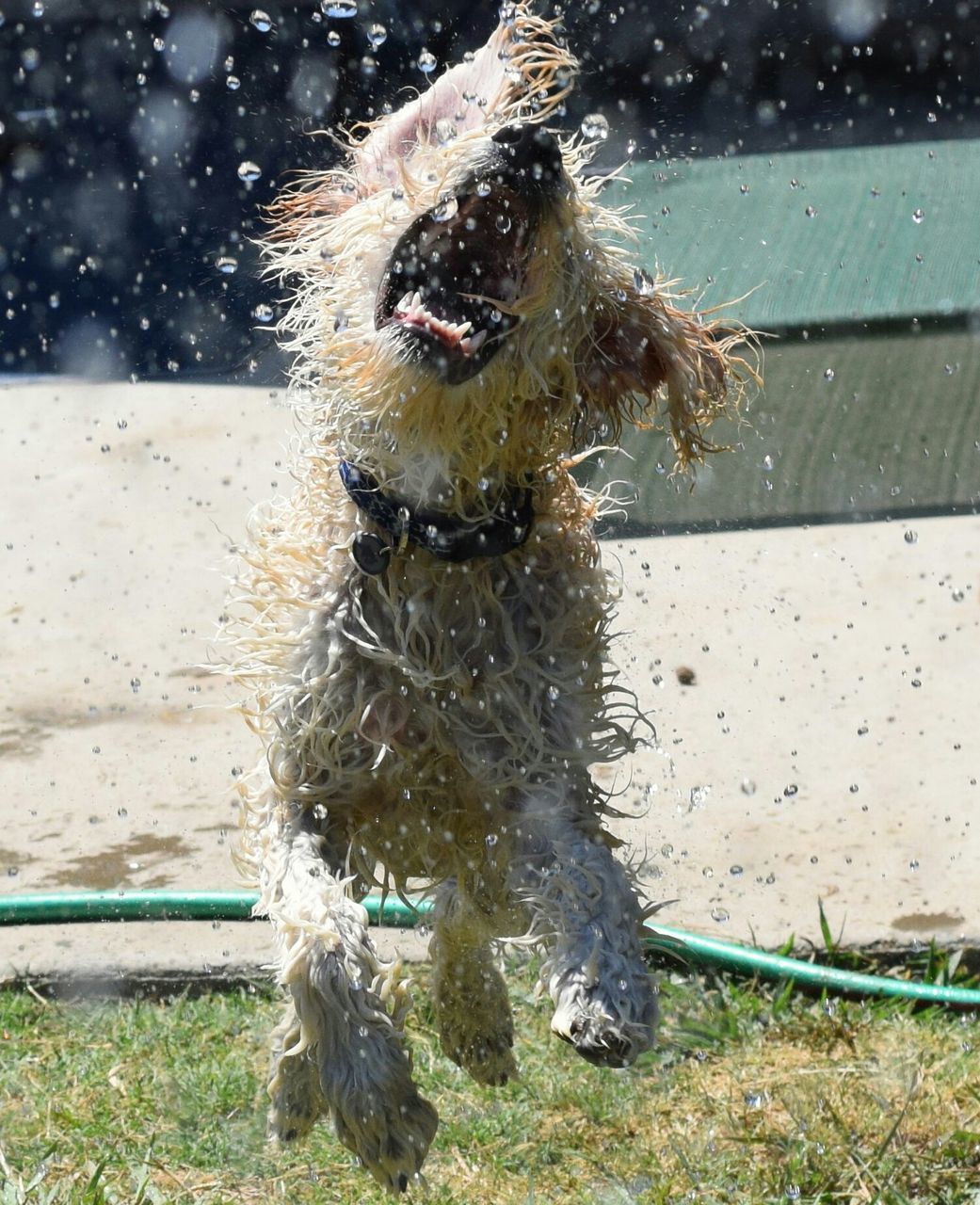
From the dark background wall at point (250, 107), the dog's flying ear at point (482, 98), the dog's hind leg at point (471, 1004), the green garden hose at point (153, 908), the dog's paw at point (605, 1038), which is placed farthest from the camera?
the dark background wall at point (250, 107)

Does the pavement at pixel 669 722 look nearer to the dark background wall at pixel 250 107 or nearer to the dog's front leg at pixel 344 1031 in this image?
the dog's front leg at pixel 344 1031

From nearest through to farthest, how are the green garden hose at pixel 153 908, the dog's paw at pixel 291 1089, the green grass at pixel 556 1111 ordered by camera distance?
the dog's paw at pixel 291 1089 → the green grass at pixel 556 1111 → the green garden hose at pixel 153 908

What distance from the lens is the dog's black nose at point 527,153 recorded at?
9.78ft

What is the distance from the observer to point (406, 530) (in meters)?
3.33

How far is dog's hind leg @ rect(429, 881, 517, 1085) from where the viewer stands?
12.7 ft

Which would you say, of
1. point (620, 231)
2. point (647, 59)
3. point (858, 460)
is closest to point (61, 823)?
point (620, 231)

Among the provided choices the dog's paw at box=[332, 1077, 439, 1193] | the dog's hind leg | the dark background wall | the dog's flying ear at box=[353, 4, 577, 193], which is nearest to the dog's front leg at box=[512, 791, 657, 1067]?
the dog's paw at box=[332, 1077, 439, 1193]

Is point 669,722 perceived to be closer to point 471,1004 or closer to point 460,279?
point 471,1004

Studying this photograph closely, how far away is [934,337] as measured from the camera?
9.09 meters

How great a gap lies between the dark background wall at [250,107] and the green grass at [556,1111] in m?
6.78

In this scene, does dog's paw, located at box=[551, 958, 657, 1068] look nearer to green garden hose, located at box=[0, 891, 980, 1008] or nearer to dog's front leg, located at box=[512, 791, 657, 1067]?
dog's front leg, located at box=[512, 791, 657, 1067]

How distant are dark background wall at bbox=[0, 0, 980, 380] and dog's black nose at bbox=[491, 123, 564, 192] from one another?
7488mm

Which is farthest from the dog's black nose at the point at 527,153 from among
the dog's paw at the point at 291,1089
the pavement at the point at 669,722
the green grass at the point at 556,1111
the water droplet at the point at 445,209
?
the green grass at the point at 556,1111

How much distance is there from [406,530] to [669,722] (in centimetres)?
245
